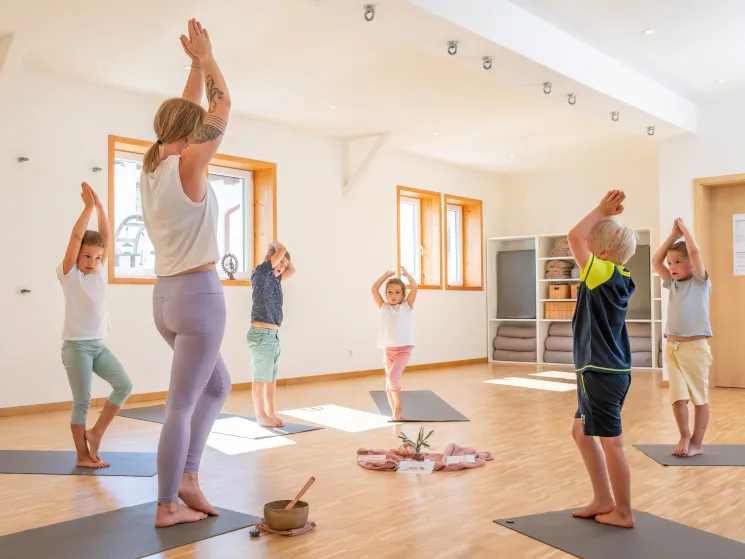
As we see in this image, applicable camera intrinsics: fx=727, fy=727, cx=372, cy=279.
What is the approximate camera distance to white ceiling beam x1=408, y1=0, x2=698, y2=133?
448 cm

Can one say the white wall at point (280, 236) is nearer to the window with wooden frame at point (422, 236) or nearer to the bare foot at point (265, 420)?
the window with wooden frame at point (422, 236)

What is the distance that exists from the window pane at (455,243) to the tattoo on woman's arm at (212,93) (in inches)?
330

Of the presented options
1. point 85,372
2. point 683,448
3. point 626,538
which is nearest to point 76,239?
point 85,372

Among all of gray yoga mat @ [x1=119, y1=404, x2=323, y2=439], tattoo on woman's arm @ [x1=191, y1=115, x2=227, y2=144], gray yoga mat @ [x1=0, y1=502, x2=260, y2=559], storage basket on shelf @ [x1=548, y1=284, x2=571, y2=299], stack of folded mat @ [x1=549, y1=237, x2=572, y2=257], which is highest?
stack of folded mat @ [x1=549, y1=237, x2=572, y2=257]

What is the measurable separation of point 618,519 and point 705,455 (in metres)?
1.54

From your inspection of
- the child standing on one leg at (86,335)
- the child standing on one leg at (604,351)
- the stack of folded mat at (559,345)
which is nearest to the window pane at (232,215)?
the child standing on one leg at (86,335)

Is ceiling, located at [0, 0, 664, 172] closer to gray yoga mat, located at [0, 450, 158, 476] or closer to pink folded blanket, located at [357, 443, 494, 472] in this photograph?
pink folded blanket, located at [357, 443, 494, 472]

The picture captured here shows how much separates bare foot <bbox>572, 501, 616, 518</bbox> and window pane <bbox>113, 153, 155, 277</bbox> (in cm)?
514

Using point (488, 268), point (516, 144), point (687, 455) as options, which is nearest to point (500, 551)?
point (687, 455)

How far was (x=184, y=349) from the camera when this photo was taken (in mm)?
2432

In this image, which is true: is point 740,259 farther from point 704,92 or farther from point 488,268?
point 488,268

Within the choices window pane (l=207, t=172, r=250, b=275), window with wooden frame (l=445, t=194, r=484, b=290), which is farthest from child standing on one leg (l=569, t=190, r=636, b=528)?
window with wooden frame (l=445, t=194, r=484, b=290)

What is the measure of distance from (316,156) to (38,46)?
3.41 meters

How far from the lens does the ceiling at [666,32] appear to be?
490 centimetres
